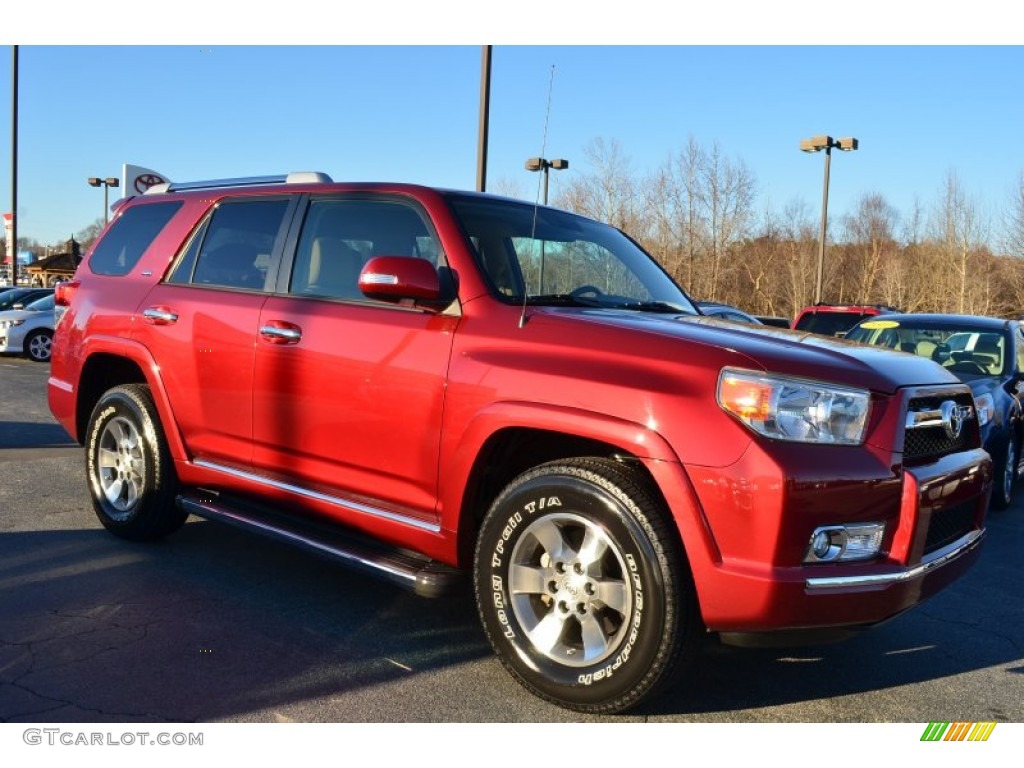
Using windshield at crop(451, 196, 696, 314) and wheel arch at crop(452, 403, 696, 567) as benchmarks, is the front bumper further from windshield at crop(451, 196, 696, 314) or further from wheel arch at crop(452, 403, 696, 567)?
windshield at crop(451, 196, 696, 314)

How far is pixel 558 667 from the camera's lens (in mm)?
3342

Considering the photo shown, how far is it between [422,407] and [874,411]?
1690 millimetres

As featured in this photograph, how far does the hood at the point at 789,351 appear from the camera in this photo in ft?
10.2

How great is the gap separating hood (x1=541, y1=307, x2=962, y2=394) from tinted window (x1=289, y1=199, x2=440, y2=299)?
85 cm

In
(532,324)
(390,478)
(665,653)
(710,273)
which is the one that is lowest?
(665,653)

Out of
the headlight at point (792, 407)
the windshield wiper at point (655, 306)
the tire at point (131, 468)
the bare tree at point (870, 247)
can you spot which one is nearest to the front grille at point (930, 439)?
the headlight at point (792, 407)

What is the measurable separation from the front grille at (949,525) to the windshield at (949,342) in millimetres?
4563

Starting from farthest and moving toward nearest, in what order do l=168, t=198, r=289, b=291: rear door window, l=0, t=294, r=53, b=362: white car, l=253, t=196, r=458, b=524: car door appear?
l=0, t=294, r=53, b=362: white car
l=168, t=198, r=289, b=291: rear door window
l=253, t=196, r=458, b=524: car door

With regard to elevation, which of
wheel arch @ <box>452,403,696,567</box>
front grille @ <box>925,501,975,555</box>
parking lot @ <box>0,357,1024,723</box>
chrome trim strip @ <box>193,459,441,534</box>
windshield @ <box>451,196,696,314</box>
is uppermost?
windshield @ <box>451,196,696,314</box>

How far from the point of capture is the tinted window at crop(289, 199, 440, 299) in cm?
421

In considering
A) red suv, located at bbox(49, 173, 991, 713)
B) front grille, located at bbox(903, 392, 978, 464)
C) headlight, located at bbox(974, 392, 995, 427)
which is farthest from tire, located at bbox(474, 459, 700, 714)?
headlight, located at bbox(974, 392, 995, 427)
